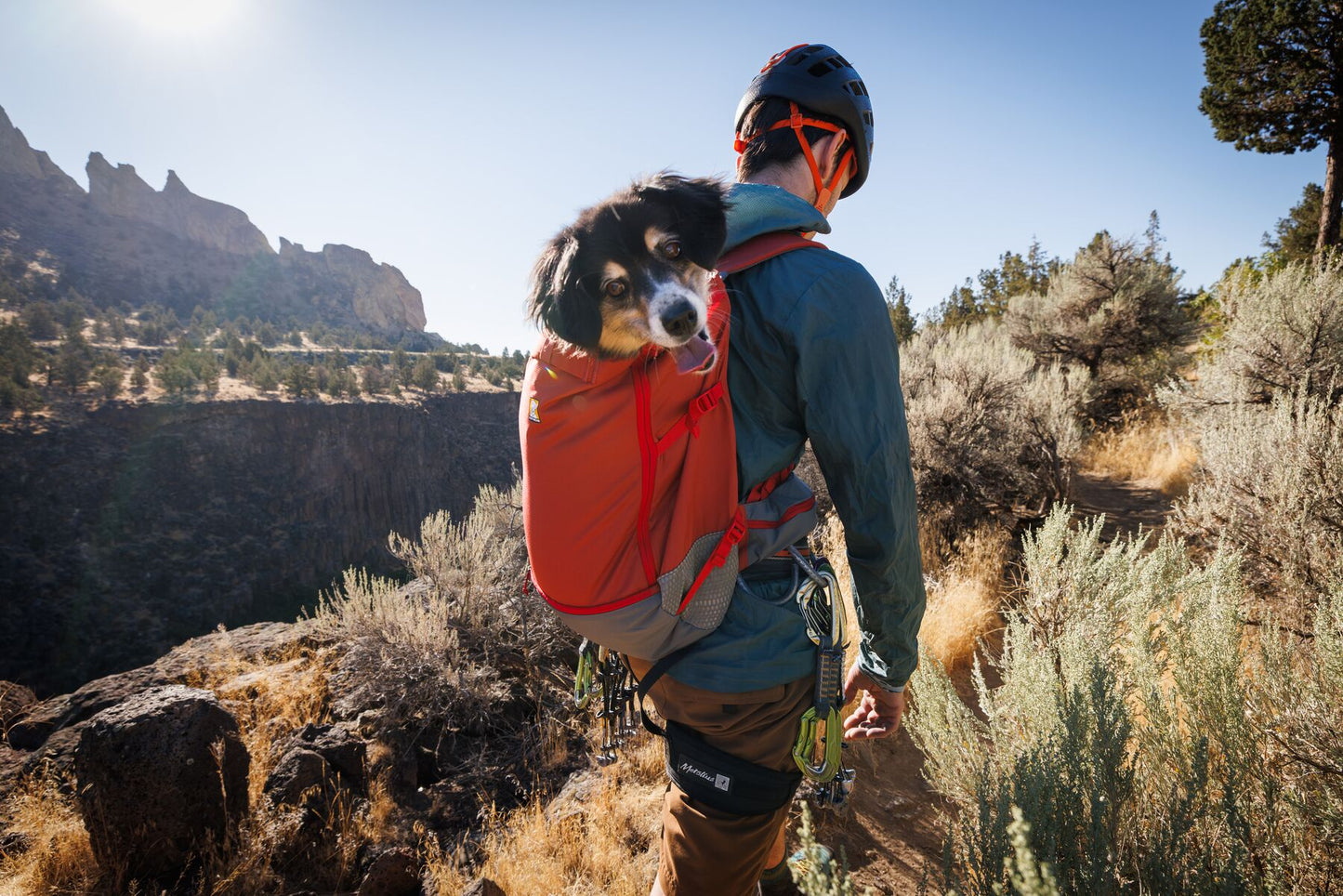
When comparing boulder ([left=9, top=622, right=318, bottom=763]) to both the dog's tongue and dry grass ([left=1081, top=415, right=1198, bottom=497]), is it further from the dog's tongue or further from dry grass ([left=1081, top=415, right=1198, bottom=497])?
dry grass ([left=1081, top=415, right=1198, bottom=497])

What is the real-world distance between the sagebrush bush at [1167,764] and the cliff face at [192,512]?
23.5 m

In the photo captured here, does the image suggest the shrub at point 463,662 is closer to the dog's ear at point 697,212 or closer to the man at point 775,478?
the man at point 775,478

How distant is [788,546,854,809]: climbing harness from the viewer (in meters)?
1.17

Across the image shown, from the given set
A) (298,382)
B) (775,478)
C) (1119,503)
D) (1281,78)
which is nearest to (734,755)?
(775,478)

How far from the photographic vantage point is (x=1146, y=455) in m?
7.93

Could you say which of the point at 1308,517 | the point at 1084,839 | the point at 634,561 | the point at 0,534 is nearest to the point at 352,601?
the point at 634,561

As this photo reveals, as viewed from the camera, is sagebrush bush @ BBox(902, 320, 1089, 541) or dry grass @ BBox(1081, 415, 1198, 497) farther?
dry grass @ BBox(1081, 415, 1198, 497)

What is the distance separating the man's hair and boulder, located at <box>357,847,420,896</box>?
3261 millimetres

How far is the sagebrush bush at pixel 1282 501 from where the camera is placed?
2977mm

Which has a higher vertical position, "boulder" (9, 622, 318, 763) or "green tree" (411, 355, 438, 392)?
"green tree" (411, 355, 438, 392)

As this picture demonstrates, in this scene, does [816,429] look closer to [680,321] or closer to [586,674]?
[680,321]

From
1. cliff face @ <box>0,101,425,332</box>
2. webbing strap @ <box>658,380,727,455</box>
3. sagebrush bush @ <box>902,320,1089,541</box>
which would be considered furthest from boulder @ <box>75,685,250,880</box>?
cliff face @ <box>0,101,425,332</box>

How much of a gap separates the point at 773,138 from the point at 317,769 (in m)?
4.05

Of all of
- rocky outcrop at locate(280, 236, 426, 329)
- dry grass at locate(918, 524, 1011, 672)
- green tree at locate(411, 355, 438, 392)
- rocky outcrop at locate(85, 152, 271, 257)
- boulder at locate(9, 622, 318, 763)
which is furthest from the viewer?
rocky outcrop at locate(280, 236, 426, 329)
